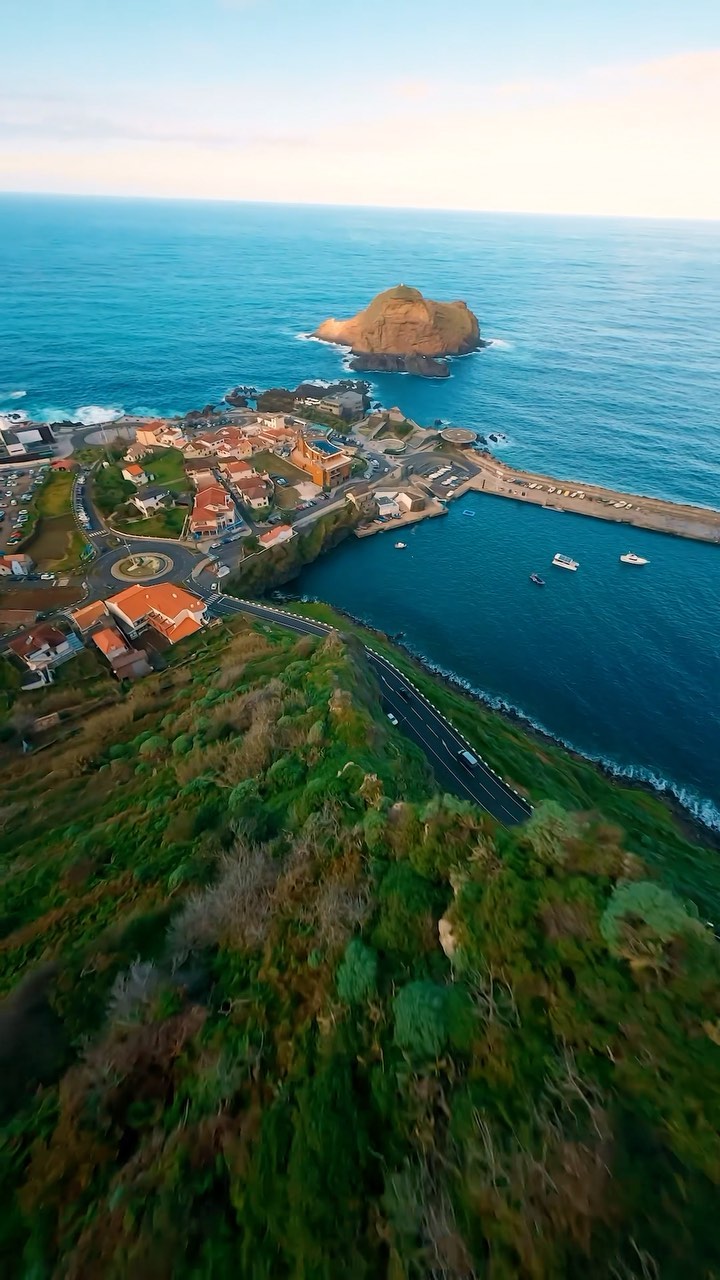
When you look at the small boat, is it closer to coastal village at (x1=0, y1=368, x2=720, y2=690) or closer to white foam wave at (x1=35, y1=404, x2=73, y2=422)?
coastal village at (x1=0, y1=368, x2=720, y2=690)

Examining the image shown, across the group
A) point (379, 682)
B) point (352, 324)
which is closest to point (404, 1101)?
point (379, 682)

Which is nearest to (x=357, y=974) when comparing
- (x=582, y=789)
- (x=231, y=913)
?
Result: (x=231, y=913)

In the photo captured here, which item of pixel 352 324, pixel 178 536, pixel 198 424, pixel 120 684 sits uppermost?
pixel 352 324

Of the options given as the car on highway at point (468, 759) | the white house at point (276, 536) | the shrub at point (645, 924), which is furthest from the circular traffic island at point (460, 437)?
the shrub at point (645, 924)

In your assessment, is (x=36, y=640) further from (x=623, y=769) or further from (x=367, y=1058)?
(x=623, y=769)

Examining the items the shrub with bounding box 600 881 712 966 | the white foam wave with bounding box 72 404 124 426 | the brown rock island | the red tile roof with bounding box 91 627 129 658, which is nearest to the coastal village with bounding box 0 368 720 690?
the red tile roof with bounding box 91 627 129 658

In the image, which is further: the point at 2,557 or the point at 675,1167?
the point at 2,557

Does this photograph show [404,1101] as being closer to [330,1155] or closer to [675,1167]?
[330,1155]

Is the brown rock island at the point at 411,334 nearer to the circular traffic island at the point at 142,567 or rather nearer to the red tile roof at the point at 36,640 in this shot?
the circular traffic island at the point at 142,567
